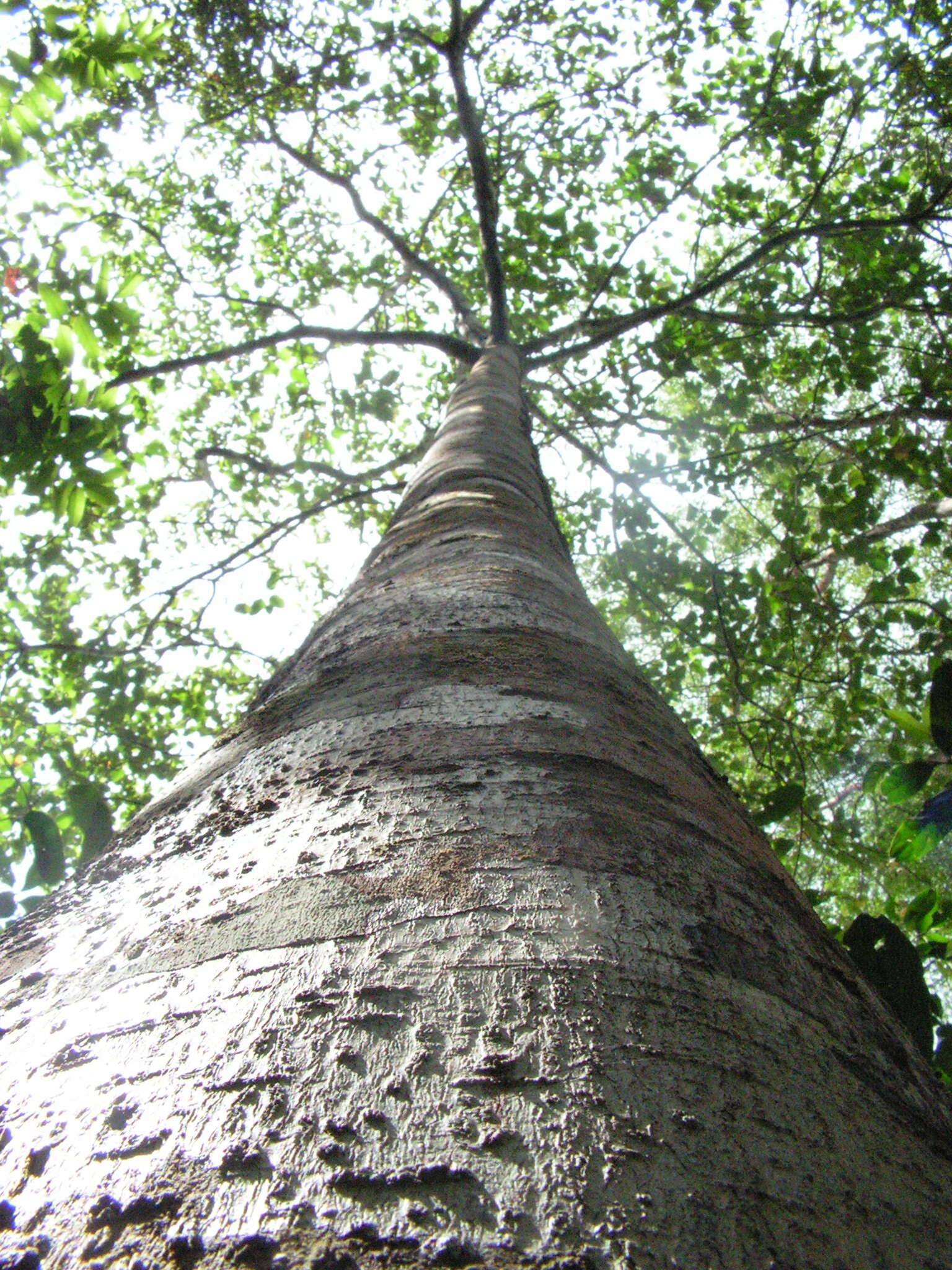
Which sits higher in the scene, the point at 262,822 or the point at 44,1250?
the point at 262,822

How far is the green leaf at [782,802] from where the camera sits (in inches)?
73.9

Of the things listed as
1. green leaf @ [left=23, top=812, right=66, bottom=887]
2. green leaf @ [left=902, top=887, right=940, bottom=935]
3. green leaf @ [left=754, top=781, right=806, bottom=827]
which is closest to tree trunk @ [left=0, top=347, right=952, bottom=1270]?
green leaf @ [left=754, top=781, right=806, bottom=827]

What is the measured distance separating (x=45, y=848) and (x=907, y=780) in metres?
2.29

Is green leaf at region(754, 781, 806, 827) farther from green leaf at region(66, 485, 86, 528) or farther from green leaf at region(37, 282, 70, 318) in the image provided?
green leaf at region(37, 282, 70, 318)

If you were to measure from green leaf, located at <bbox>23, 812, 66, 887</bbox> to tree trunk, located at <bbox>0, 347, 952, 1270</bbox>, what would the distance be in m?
1.49

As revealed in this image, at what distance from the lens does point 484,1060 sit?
1.41 ft

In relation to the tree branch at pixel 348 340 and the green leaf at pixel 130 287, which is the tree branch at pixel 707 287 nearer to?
the tree branch at pixel 348 340

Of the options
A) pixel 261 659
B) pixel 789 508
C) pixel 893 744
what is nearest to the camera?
pixel 893 744

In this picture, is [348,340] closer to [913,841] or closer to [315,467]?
[315,467]

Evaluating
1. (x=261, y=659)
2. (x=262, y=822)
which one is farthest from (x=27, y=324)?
(x=261, y=659)

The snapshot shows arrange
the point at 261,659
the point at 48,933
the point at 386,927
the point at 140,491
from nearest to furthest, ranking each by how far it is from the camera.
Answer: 1. the point at 386,927
2. the point at 48,933
3. the point at 261,659
4. the point at 140,491

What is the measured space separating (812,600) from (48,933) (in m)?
5.56

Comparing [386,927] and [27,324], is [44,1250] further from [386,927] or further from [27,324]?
[27,324]

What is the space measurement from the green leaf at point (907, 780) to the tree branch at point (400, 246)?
437 centimetres
